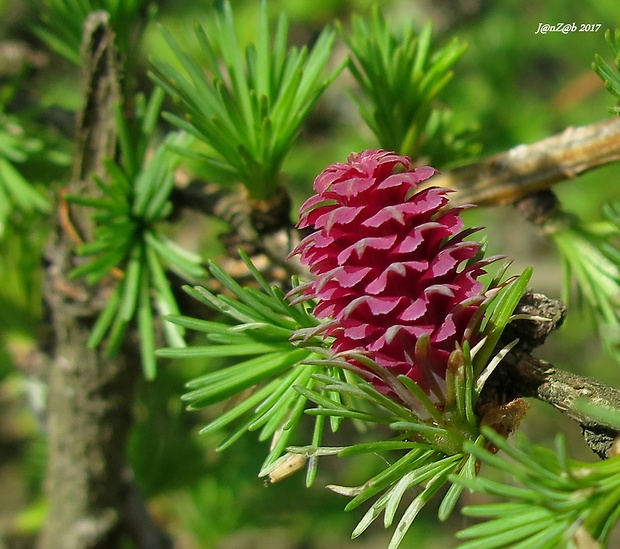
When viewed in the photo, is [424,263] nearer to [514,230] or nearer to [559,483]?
[559,483]

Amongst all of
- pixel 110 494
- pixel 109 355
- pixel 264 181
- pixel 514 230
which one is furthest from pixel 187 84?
pixel 514 230

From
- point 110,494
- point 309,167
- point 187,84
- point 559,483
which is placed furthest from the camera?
point 309,167

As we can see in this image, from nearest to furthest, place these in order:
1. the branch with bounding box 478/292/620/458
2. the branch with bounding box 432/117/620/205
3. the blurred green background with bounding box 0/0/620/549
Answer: the branch with bounding box 478/292/620/458, the branch with bounding box 432/117/620/205, the blurred green background with bounding box 0/0/620/549

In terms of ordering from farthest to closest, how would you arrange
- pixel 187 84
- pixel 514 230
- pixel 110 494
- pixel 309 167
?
pixel 514 230 → pixel 309 167 → pixel 110 494 → pixel 187 84

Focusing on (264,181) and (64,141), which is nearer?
(264,181)

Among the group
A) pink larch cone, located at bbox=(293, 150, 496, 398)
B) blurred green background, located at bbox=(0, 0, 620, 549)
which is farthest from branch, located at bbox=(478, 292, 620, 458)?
blurred green background, located at bbox=(0, 0, 620, 549)

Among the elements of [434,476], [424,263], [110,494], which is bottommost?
[110,494]

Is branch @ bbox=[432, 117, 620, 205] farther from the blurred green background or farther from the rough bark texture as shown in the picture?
the rough bark texture
